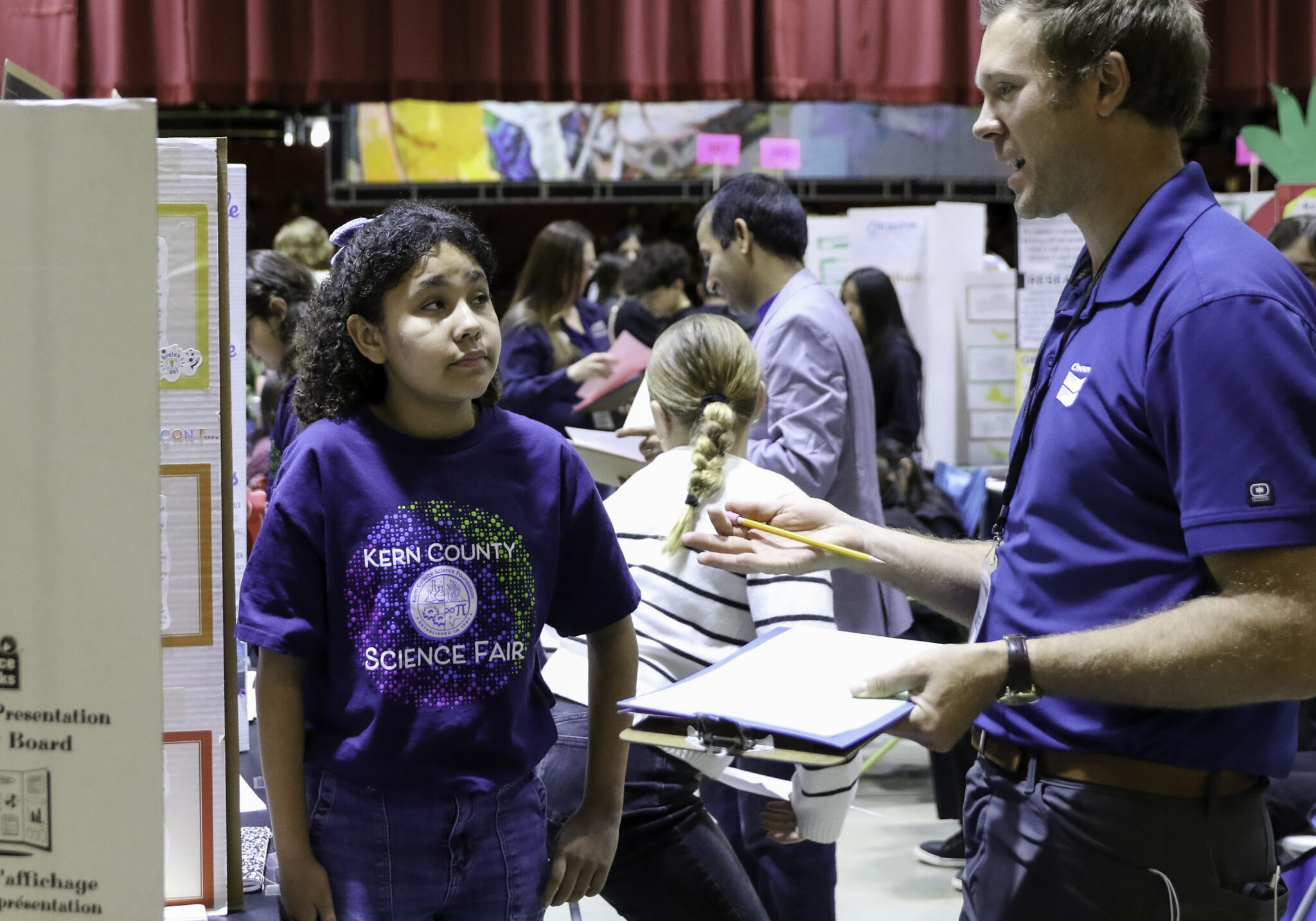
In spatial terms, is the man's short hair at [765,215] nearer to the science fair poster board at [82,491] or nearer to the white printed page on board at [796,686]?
the white printed page on board at [796,686]

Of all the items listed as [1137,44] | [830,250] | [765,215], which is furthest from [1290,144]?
[1137,44]

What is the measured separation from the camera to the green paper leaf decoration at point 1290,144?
15.1 ft

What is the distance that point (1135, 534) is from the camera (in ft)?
3.89

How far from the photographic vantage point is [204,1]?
4492 millimetres

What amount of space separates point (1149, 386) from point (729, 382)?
3.20ft

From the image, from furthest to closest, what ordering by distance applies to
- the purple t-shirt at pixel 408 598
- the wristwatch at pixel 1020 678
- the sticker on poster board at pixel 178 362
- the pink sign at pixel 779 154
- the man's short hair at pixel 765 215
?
the pink sign at pixel 779 154 < the man's short hair at pixel 765 215 < the sticker on poster board at pixel 178 362 < the purple t-shirt at pixel 408 598 < the wristwatch at pixel 1020 678

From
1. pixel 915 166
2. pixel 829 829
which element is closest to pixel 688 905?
pixel 829 829

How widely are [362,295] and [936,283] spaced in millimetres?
4103

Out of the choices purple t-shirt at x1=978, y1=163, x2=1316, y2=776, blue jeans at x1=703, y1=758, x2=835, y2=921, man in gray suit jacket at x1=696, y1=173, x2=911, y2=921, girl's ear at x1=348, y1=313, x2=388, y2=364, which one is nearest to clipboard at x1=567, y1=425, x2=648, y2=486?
man in gray suit jacket at x1=696, y1=173, x2=911, y2=921

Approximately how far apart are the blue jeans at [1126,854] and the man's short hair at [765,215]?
5.99ft

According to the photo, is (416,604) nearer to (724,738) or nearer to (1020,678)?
(724,738)

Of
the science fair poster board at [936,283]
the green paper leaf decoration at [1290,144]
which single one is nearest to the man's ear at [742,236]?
the science fair poster board at [936,283]

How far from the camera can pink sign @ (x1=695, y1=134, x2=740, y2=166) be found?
19.0ft

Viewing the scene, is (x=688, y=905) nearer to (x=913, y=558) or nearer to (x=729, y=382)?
(x=913, y=558)
